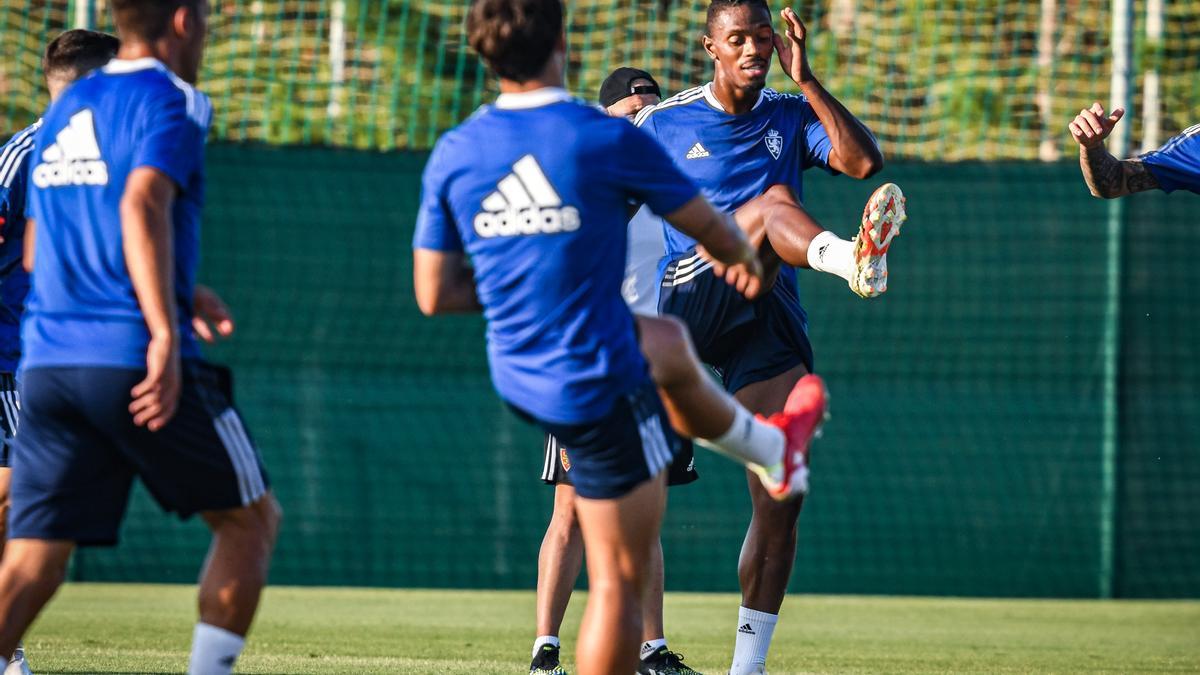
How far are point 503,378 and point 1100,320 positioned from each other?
267 inches

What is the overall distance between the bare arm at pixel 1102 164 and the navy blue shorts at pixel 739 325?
121cm

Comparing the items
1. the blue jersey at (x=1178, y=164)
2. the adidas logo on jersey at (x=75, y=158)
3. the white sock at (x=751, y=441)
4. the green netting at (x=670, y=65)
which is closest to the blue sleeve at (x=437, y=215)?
the adidas logo on jersey at (x=75, y=158)

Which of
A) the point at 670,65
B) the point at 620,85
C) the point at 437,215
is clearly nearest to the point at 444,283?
the point at 437,215

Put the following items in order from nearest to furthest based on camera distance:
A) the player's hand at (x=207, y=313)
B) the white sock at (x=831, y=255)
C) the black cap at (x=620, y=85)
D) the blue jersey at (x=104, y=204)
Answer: the blue jersey at (x=104, y=204) → the player's hand at (x=207, y=313) → the white sock at (x=831, y=255) → the black cap at (x=620, y=85)

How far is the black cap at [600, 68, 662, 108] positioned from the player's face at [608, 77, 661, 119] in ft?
0.10

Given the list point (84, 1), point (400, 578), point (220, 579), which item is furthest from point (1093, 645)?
point (84, 1)

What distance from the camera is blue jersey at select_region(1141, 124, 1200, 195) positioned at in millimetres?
6016

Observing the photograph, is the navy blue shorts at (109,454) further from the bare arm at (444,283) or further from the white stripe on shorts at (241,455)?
the bare arm at (444,283)

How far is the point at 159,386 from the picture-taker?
3832 millimetres

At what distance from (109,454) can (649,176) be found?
1.56m

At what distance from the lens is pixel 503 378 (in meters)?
4.14

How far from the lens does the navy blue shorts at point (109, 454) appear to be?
394 centimetres

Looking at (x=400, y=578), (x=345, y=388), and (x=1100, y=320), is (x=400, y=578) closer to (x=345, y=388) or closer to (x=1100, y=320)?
(x=345, y=388)

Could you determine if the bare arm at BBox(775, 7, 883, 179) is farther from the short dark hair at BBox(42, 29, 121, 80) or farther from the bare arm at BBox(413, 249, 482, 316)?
the short dark hair at BBox(42, 29, 121, 80)
